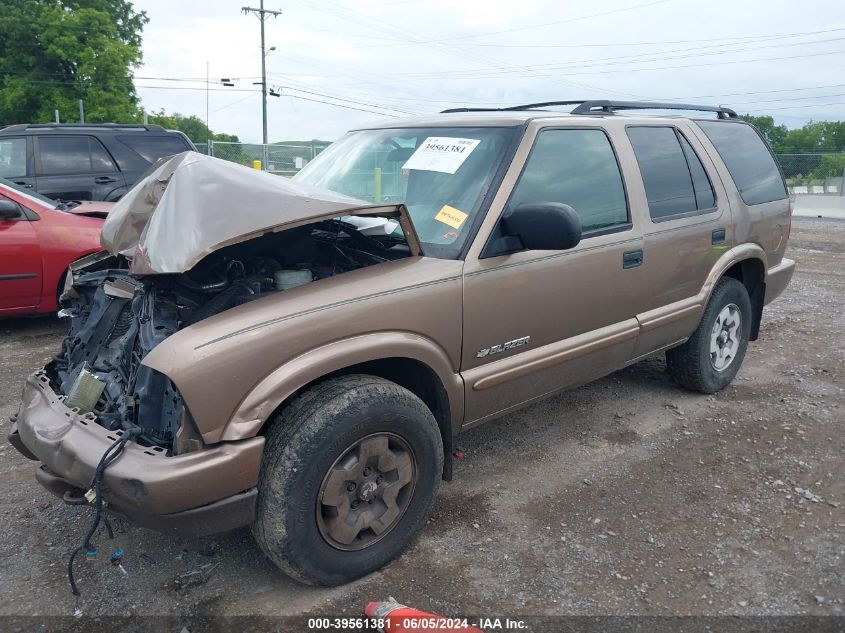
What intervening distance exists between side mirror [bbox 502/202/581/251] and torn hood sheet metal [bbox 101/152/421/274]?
47cm

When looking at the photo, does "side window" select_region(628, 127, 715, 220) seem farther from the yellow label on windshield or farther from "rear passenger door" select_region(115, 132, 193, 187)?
"rear passenger door" select_region(115, 132, 193, 187)

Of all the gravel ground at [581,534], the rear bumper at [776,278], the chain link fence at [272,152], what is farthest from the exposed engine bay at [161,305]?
the chain link fence at [272,152]

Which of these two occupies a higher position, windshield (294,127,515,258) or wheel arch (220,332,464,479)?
windshield (294,127,515,258)

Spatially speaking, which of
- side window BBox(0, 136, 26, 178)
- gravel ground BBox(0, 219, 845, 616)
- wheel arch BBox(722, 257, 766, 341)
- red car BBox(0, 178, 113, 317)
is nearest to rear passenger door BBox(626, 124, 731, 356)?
wheel arch BBox(722, 257, 766, 341)

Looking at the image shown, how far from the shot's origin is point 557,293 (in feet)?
10.9

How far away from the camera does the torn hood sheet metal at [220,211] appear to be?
2.47m

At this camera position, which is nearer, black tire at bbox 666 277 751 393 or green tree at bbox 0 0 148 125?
black tire at bbox 666 277 751 393

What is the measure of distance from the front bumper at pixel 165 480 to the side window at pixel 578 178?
5.56 ft

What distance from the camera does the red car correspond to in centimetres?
577

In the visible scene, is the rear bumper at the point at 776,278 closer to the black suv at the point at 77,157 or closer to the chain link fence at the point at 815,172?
the black suv at the point at 77,157

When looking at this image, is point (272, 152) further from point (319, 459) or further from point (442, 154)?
point (319, 459)

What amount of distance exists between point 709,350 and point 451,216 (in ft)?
8.07

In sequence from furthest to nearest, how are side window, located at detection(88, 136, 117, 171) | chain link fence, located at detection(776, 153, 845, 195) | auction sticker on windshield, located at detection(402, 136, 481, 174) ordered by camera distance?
chain link fence, located at detection(776, 153, 845, 195) → side window, located at detection(88, 136, 117, 171) → auction sticker on windshield, located at detection(402, 136, 481, 174)

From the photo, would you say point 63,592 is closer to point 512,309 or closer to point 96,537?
point 96,537
